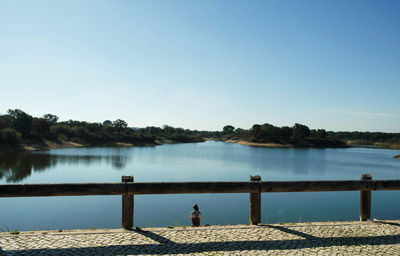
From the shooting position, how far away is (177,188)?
5523mm

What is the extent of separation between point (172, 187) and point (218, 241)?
1365 mm

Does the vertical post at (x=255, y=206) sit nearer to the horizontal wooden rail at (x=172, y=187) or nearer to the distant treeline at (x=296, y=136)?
Result: the horizontal wooden rail at (x=172, y=187)

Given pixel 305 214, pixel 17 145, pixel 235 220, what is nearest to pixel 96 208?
pixel 235 220

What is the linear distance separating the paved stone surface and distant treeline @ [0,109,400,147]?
72.2 meters

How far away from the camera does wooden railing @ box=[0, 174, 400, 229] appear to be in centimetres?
514

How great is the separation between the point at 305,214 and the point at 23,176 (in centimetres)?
3049

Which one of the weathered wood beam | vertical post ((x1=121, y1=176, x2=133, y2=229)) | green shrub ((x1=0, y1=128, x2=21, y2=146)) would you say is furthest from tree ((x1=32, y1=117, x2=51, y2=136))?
the weathered wood beam

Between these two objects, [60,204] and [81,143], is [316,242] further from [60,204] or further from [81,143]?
[81,143]

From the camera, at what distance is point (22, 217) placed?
16312mm

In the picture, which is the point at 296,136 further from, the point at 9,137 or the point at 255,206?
the point at 255,206

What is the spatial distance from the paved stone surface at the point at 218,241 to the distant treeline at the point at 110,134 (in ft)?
237

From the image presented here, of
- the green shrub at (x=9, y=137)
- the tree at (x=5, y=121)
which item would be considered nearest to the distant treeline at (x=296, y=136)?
the green shrub at (x=9, y=137)

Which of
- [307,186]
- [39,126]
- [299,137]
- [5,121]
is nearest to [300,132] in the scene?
[299,137]

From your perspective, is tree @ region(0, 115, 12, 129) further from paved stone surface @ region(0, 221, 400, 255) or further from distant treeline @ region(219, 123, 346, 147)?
distant treeline @ region(219, 123, 346, 147)
